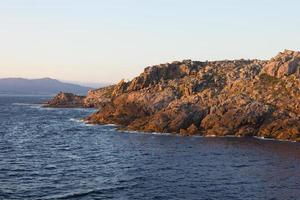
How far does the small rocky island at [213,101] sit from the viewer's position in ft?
384

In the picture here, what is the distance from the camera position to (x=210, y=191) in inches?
2470

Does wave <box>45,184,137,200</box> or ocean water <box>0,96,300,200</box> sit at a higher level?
ocean water <box>0,96,300,200</box>

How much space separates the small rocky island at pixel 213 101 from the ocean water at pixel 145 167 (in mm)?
7688

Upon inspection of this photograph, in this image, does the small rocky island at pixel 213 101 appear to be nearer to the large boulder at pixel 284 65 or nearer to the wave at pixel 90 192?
the large boulder at pixel 284 65

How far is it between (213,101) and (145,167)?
54651mm

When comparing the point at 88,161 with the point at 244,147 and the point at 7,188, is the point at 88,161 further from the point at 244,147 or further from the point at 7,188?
the point at 244,147

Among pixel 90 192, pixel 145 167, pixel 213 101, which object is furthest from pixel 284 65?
pixel 90 192

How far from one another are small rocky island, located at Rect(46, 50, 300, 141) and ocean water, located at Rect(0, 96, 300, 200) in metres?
7.69

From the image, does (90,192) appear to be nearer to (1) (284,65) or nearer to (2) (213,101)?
(2) (213,101)

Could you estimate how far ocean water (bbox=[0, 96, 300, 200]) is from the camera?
6197cm

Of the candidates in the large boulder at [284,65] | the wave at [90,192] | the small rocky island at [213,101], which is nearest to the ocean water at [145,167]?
the wave at [90,192]

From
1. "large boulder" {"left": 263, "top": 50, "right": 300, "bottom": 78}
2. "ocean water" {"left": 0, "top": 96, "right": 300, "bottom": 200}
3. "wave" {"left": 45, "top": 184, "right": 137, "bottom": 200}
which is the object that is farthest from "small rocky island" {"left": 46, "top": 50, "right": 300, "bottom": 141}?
"wave" {"left": 45, "top": 184, "right": 137, "bottom": 200}

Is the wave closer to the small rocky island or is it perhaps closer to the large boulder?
the small rocky island

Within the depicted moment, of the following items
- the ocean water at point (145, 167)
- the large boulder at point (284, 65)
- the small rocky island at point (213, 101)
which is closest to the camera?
the ocean water at point (145, 167)
